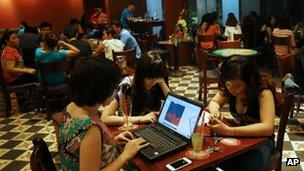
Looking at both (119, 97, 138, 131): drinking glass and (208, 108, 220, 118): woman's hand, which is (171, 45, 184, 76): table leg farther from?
(119, 97, 138, 131): drinking glass

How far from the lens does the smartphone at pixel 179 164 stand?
168cm

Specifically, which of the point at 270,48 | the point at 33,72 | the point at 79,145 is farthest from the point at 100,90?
the point at 270,48

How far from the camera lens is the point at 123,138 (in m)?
2.04

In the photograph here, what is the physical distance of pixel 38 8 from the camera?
11477mm

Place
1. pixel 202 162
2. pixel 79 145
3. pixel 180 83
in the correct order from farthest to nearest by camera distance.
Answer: pixel 180 83 < pixel 202 162 < pixel 79 145

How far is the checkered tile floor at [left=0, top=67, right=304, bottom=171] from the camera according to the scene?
12.3 ft

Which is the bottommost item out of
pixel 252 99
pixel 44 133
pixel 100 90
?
pixel 44 133

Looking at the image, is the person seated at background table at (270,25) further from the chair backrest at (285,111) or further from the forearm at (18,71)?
the chair backrest at (285,111)

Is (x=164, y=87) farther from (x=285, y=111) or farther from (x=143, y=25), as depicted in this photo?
(x=143, y=25)

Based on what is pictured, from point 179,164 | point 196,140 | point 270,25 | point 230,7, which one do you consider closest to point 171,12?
point 270,25

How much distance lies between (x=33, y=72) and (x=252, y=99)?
13.3 ft

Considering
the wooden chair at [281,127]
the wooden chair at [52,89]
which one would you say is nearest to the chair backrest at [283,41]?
the wooden chair at [52,89]

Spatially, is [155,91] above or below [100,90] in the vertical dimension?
below

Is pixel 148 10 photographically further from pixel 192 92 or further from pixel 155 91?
pixel 155 91
